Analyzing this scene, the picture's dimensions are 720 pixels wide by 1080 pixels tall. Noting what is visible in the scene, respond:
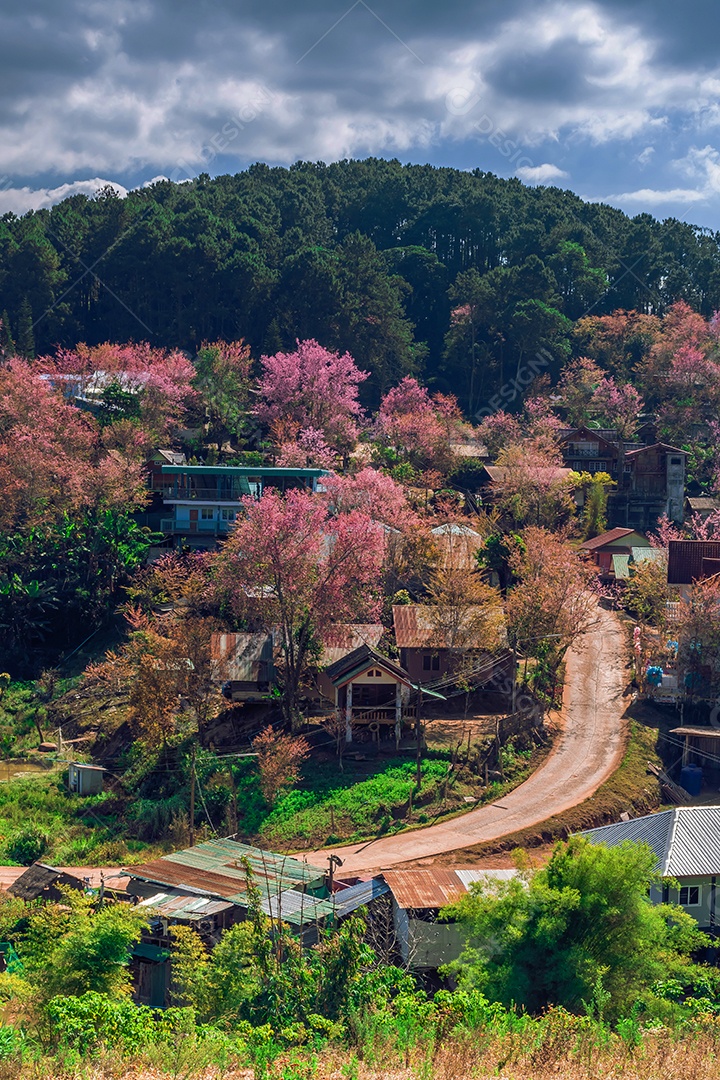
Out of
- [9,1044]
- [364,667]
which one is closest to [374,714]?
[364,667]

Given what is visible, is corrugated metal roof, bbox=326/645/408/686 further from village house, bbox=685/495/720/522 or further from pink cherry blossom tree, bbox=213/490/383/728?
village house, bbox=685/495/720/522

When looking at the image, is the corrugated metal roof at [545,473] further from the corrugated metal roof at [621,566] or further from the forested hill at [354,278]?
the forested hill at [354,278]

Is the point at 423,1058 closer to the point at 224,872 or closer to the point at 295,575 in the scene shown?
the point at 224,872

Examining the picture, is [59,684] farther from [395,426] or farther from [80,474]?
[395,426]

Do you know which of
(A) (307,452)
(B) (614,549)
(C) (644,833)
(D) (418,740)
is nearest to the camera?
(C) (644,833)

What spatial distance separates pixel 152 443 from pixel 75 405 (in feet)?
19.8

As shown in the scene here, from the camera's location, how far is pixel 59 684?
41.0m

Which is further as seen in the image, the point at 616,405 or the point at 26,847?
the point at 616,405

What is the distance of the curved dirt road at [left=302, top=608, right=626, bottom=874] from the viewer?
2852 centimetres

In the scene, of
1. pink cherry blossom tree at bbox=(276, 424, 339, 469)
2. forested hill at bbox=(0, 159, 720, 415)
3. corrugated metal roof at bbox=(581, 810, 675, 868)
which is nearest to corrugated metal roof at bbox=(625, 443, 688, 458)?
forested hill at bbox=(0, 159, 720, 415)

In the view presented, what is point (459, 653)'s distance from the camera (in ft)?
119

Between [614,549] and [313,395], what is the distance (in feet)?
56.5

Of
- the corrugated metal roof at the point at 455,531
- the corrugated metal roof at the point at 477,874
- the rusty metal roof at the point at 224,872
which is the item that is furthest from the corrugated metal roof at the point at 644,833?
the corrugated metal roof at the point at 455,531

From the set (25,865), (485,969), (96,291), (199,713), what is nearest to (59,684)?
(199,713)
